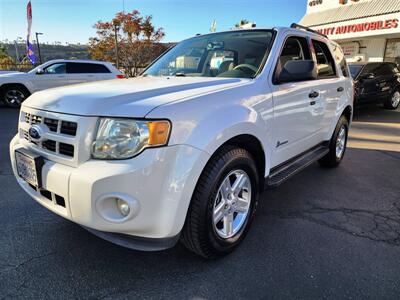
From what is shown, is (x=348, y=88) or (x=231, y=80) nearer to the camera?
(x=231, y=80)

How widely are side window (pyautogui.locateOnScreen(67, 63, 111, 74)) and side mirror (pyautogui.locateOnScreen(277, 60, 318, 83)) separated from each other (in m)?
9.54

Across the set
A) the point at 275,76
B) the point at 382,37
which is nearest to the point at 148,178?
the point at 275,76

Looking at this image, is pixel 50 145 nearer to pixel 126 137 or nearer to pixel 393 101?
pixel 126 137

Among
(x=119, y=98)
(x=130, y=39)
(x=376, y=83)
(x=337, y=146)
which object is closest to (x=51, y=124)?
(x=119, y=98)

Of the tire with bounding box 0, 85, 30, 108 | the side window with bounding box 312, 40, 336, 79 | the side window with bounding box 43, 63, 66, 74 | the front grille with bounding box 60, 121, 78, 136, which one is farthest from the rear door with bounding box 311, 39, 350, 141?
the tire with bounding box 0, 85, 30, 108

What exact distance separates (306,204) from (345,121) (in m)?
1.94

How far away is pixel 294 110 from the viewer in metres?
3.15

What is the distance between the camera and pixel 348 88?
4.65m

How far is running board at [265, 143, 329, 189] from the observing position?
2947 millimetres

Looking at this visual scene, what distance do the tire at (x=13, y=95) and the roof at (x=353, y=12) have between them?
15517 millimetres

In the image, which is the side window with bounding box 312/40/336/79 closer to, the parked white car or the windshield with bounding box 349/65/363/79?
the windshield with bounding box 349/65/363/79

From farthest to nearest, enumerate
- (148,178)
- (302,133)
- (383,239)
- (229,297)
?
(302,133) → (383,239) → (229,297) → (148,178)

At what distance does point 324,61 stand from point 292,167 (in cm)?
163

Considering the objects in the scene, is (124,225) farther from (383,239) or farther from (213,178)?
(383,239)
